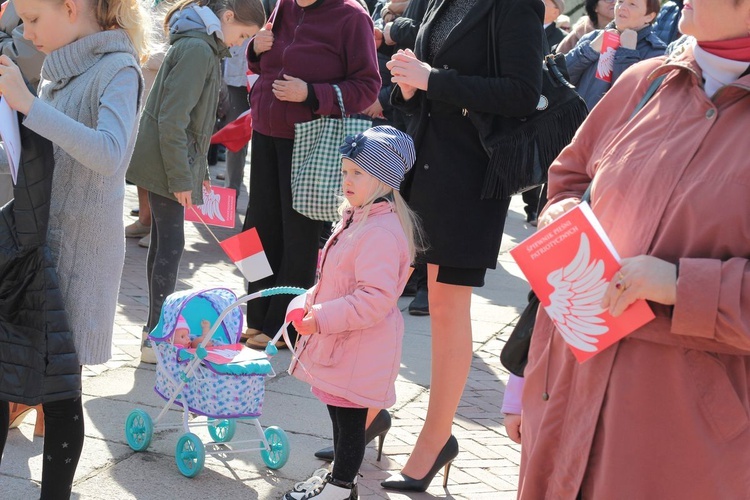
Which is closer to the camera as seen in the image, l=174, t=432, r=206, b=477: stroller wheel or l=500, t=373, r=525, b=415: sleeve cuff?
l=500, t=373, r=525, b=415: sleeve cuff

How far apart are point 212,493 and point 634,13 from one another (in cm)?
495

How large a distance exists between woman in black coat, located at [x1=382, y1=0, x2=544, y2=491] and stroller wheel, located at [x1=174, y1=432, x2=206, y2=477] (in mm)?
780

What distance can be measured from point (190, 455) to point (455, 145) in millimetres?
1630

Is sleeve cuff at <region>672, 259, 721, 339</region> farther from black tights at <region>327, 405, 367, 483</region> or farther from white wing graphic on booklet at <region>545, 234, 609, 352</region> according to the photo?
black tights at <region>327, 405, 367, 483</region>

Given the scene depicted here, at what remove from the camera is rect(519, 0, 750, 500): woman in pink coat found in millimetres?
2092

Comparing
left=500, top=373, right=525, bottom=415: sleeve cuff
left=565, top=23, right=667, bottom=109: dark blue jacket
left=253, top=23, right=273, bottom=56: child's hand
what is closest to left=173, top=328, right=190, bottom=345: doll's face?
left=500, top=373, right=525, bottom=415: sleeve cuff

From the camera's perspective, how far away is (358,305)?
3.53 metres

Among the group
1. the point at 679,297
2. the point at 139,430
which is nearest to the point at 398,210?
the point at 139,430

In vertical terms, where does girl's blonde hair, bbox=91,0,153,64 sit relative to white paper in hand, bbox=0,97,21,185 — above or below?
above

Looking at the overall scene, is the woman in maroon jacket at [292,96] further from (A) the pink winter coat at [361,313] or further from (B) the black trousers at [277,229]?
(A) the pink winter coat at [361,313]

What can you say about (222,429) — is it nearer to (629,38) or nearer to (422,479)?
(422,479)

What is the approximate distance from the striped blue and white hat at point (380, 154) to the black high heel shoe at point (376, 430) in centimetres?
108

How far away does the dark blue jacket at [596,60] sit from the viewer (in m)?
7.27

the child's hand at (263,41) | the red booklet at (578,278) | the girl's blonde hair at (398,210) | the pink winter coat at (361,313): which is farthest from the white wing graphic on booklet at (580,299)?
the child's hand at (263,41)
